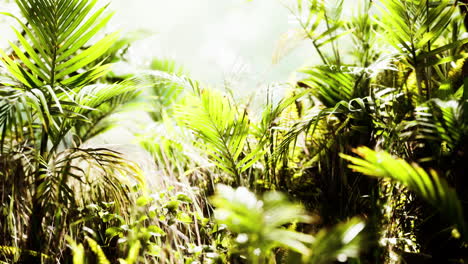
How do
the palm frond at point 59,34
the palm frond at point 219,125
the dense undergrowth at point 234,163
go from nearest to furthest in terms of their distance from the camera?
the dense undergrowth at point 234,163 → the palm frond at point 59,34 → the palm frond at point 219,125

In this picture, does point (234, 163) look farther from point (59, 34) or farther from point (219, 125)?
point (59, 34)

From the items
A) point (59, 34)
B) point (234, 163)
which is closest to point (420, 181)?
point (234, 163)

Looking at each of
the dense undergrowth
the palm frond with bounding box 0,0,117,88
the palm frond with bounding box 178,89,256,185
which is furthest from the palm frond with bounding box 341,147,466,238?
the palm frond with bounding box 0,0,117,88

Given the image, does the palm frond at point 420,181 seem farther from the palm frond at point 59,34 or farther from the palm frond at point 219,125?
the palm frond at point 59,34

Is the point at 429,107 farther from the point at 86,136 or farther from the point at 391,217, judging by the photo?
the point at 86,136

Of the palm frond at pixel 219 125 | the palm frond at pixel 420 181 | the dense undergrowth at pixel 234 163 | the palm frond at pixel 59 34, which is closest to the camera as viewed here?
the palm frond at pixel 420 181

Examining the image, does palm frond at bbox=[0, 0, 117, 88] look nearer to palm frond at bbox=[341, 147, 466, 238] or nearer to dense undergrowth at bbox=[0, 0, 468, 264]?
dense undergrowth at bbox=[0, 0, 468, 264]

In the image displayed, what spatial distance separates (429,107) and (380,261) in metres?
0.66

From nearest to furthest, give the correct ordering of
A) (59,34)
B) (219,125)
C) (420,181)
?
(420,181) < (59,34) < (219,125)

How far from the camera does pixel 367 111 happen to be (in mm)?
1936

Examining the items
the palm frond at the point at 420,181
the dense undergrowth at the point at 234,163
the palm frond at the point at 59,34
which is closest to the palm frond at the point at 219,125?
the dense undergrowth at the point at 234,163

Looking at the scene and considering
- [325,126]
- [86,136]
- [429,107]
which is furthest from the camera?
[86,136]

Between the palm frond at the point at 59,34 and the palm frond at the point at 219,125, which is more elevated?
the palm frond at the point at 59,34

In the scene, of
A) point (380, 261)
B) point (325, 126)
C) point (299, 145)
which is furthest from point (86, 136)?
point (380, 261)
